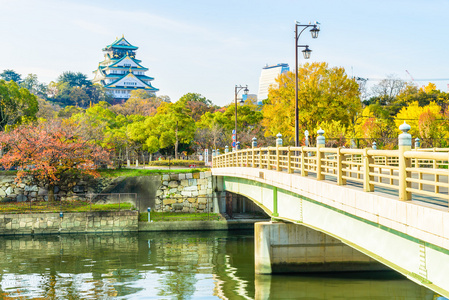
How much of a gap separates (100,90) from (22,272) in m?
124

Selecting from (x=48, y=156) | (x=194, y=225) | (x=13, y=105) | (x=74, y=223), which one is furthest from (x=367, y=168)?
(x=13, y=105)

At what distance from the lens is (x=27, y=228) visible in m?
35.3

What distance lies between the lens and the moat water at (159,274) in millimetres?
19438

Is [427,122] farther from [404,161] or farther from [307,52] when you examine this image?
[404,161]

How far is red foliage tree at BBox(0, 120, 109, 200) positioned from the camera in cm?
3900

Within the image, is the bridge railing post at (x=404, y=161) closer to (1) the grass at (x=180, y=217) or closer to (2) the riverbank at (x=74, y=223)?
(2) the riverbank at (x=74, y=223)

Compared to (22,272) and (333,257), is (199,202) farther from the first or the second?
(333,257)

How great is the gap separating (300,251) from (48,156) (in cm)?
2406

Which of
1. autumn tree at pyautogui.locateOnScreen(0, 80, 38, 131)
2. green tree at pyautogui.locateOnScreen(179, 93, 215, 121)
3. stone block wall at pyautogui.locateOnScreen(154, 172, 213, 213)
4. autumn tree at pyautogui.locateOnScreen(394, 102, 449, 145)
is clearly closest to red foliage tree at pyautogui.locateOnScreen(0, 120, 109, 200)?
stone block wall at pyautogui.locateOnScreen(154, 172, 213, 213)

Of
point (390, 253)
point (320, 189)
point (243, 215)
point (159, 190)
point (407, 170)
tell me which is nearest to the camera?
point (407, 170)

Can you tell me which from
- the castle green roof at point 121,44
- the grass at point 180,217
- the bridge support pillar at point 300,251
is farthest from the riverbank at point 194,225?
the castle green roof at point 121,44

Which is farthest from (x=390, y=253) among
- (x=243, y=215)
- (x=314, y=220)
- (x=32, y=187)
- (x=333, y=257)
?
(x=32, y=187)

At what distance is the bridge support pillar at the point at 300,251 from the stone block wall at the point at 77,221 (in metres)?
16.5

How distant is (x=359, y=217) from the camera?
1238 cm
